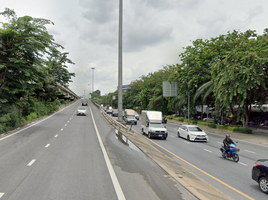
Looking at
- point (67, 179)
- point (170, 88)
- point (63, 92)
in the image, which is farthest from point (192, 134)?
point (63, 92)

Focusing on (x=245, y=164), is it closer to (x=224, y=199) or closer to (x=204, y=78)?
(x=224, y=199)

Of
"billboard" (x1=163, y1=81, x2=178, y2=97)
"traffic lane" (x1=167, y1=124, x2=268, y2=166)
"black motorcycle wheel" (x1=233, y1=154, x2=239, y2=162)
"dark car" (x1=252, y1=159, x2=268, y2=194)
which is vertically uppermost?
"billboard" (x1=163, y1=81, x2=178, y2=97)

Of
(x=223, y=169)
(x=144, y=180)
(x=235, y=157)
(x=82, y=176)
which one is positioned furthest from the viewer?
(x=235, y=157)

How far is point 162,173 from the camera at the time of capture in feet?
30.1

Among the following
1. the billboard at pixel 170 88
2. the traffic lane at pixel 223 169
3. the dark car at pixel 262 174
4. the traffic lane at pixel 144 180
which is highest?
the billboard at pixel 170 88

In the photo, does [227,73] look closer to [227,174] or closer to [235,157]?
[235,157]

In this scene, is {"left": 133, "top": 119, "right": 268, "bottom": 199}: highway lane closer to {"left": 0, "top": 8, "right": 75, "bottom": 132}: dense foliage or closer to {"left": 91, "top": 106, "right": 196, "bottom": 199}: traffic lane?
{"left": 91, "top": 106, "right": 196, "bottom": 199}: traffic lane

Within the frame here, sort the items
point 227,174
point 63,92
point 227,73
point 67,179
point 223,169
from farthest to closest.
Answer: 1. point 63,92
2. point 227,73
3. point 223,169
4. point 227,174
5. point 67,179

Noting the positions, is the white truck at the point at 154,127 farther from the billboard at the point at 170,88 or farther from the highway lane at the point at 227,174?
the billboard at the point at 170,88

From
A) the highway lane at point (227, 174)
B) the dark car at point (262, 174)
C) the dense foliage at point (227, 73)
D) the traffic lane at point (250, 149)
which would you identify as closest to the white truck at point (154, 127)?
the traffic lane at point (250, 149)

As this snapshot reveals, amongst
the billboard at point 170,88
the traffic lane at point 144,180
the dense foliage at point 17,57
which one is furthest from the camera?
the billboard at point 170,88

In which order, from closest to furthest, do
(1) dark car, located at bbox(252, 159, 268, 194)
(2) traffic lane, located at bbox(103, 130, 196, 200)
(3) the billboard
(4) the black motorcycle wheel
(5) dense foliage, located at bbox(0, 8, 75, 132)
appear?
(2) traffic lane, located at bbox(103, 130, 196, 200) < (1) dark car, located at bbox(252, 159, 268, 194) < (4) the black motorcycle wheel < (5) dense foliage, located at bbox(0, 8, 75, 132) < (3) the billboard

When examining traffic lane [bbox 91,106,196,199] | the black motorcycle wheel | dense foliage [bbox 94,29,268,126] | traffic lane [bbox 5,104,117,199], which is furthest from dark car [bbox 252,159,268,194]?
dense foliage [bbox 94,29,268,126]

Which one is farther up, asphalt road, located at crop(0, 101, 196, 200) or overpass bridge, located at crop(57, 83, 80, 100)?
overpass bridge, located at crop(57, 83, 80, 100)
